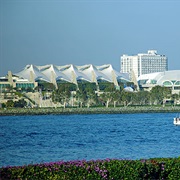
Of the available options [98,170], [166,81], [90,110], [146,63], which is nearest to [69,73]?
[166,81]

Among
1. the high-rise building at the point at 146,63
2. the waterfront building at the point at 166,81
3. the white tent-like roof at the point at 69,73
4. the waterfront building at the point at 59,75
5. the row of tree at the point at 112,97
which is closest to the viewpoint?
the row of tree at the point at 112,97

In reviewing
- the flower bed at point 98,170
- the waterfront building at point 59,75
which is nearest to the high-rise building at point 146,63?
the waterfront building at point 59,75

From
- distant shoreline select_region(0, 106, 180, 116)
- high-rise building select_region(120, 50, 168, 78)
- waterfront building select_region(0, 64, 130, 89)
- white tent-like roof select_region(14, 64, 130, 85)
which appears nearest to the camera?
distant shoreline select_region(0, 106, 180, 116)

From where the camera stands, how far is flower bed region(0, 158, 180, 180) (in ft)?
38.1

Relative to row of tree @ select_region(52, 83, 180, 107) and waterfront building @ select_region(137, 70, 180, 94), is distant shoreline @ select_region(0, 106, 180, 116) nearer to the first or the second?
row of tree @ select_region(52, 83, 180, 107)

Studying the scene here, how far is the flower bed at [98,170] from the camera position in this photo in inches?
458

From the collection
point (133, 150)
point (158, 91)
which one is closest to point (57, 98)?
point (158, 91)

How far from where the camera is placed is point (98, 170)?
1184cm

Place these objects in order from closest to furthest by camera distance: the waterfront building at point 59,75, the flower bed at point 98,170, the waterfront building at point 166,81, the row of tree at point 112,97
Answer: the flower bed at point 98,170
the row of tree at point 112,97
the waterfront building at point 59,75
the waterfront building at point 166,81

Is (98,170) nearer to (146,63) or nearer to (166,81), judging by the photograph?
(166,81)

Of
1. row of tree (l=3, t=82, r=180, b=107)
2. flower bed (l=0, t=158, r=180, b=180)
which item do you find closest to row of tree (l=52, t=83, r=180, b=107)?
row of tree (l=3, t=82, r=180, b=107)

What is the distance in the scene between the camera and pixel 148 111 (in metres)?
79.7

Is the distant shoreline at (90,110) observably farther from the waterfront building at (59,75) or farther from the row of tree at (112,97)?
the waterfront building at (59,75)

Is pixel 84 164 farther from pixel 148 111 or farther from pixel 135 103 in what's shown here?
pixel 135 103
